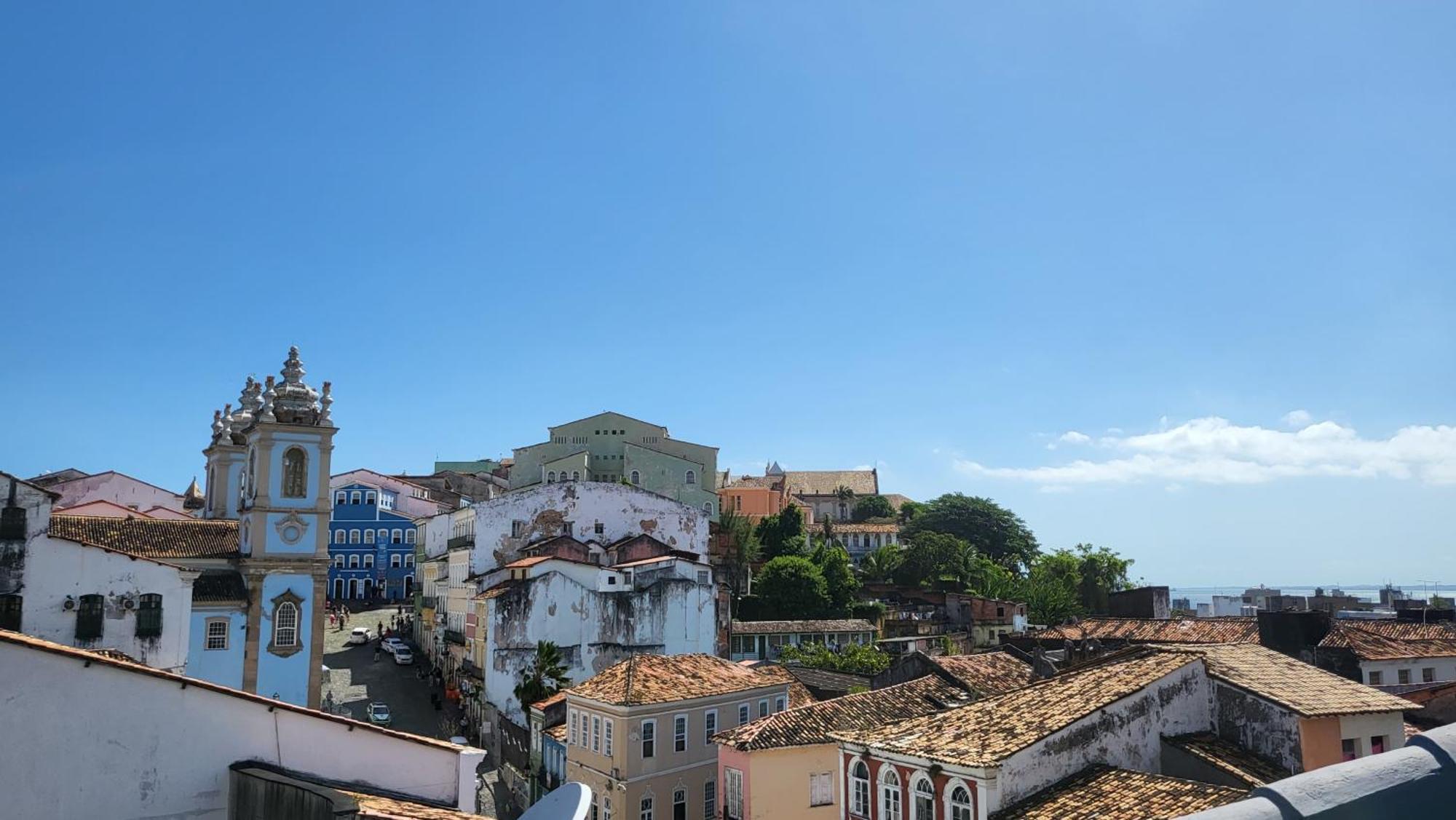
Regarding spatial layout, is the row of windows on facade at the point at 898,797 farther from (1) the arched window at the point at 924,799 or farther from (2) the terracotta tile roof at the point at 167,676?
(2) the terracotta tile roof at the point at 167,676

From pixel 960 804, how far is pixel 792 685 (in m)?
20.8

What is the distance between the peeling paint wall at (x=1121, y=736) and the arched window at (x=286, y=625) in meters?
24.3

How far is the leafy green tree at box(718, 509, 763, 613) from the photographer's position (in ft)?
236

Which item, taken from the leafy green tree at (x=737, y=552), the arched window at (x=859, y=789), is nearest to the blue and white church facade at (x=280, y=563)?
the arched window at (x=859, y=789)

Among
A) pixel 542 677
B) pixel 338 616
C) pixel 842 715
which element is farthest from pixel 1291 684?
pixel 338 616

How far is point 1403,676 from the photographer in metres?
42.4

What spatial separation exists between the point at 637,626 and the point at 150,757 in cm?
3776

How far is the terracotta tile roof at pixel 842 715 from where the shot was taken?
27122mm

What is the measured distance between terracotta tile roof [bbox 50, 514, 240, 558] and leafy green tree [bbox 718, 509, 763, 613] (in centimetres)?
4098

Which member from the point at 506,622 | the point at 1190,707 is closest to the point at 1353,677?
the point at 1190,707

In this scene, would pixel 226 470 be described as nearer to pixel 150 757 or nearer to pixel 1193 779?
pixel 150 757

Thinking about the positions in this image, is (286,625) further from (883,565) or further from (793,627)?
(883,565)

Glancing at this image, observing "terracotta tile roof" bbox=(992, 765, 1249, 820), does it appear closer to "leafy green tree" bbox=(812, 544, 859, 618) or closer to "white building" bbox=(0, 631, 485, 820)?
"white building" bbox=(0, 631, 485, 820)

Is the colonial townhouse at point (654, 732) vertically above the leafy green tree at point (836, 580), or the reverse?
the leafy green tree at point (836, 580)
